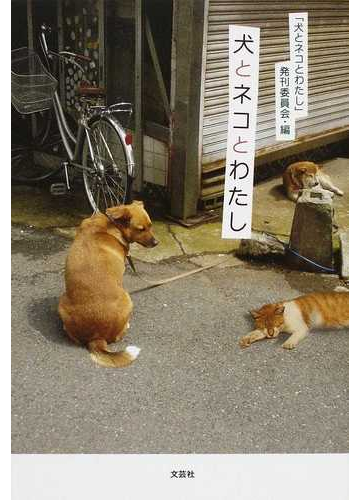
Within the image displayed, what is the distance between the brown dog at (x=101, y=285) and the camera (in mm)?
4043

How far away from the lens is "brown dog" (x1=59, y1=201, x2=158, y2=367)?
404cm

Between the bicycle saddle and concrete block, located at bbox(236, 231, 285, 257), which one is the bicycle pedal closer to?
the bicycle saddle

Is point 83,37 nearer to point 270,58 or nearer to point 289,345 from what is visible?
point 270,58

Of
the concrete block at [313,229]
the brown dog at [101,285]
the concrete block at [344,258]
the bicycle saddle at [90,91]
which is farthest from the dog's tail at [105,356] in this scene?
the bicycle saddle at [90,91]

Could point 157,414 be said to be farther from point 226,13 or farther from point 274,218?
point 226,13

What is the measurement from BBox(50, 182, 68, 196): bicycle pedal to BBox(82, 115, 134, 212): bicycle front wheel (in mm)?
366

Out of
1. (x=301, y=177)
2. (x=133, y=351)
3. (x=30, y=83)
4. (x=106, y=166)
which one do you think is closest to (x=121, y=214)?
(x=133, y=351)

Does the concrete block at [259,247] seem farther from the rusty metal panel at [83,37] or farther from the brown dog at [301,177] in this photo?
the rusty metal panel at [83,37]

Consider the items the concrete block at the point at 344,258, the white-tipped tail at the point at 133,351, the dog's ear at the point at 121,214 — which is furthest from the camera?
the concrete block at the point at 344,258

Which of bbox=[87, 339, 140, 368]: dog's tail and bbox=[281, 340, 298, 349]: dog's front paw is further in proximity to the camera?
bbox=[281, 340, 298, 349]: dog's front paw

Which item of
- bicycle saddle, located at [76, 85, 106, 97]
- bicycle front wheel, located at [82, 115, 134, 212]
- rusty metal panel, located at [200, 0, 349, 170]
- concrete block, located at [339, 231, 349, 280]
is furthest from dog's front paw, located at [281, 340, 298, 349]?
bicycle saddle, located at [76, 85, 106, 97]

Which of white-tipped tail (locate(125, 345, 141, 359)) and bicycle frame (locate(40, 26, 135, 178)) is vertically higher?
bicycle frame (locate(40, 26, 135, 178))
